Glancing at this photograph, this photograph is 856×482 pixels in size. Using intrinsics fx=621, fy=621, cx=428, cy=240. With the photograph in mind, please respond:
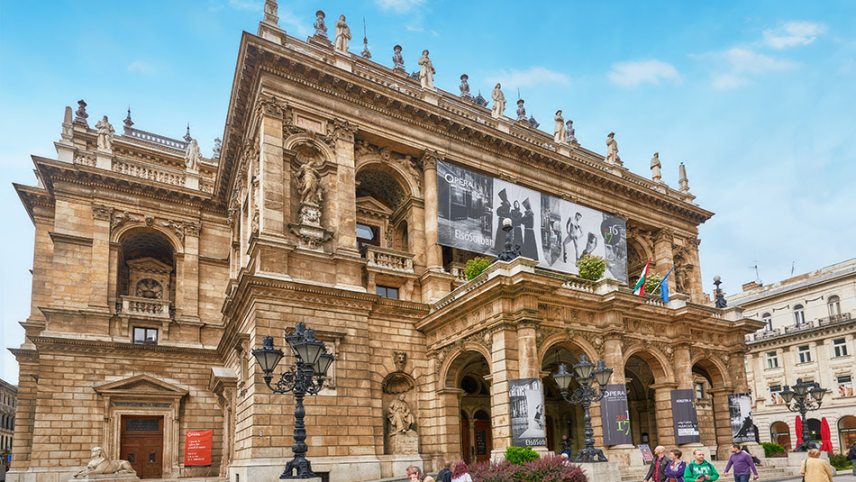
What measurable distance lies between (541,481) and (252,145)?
18.1 metres

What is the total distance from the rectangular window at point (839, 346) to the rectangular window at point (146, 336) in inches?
1979

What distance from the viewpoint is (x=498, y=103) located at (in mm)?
32906

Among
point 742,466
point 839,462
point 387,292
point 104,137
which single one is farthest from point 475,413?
point 104,137

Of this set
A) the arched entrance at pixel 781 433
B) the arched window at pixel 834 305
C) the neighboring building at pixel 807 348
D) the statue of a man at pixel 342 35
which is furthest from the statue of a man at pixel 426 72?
the arched entrance at pixel 781 433

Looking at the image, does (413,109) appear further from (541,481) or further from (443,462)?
(541,481)

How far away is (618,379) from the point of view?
75.5 feet

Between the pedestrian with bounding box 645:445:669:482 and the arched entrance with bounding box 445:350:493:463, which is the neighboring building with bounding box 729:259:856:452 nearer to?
the arched entrance with bounding box 445:350:493:463

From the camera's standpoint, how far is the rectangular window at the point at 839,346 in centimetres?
4944

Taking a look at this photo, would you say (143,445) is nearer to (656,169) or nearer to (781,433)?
(656,169)

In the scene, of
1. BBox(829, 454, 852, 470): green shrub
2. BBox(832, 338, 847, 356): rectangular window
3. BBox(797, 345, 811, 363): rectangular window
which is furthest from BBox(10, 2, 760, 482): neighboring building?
BBox(797, 345, 811, 363): rectangular window

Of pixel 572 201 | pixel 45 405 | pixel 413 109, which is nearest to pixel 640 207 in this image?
pixel 572 201

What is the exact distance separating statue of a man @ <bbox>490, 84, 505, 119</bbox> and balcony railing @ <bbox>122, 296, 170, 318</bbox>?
62.9 ft

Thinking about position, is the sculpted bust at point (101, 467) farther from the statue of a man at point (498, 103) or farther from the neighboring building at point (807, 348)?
the neighboring building at point (807, 348)

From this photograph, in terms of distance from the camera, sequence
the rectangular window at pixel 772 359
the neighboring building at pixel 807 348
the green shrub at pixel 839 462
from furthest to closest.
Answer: the rectangular window at pixel 772 359, the neighboring building at pixel 807 348, the green shrub at pixel 839 462
